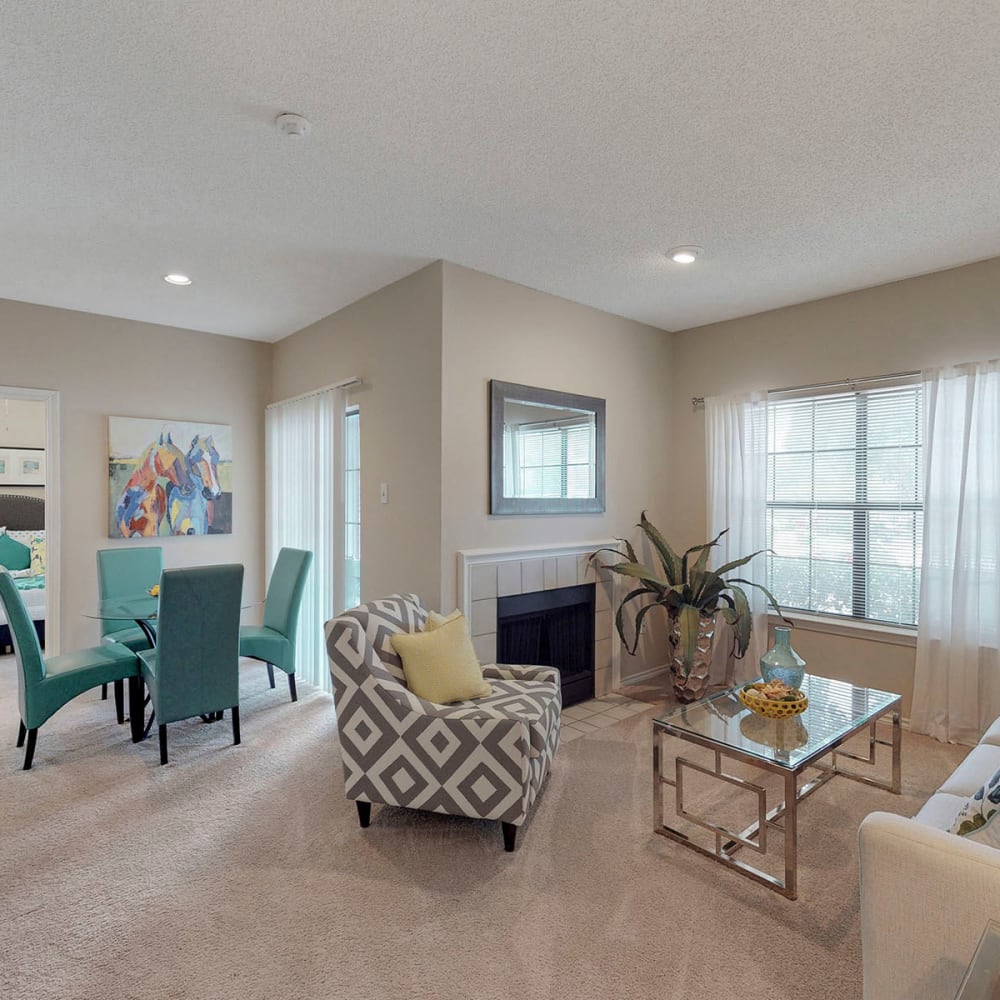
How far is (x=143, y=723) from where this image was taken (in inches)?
133

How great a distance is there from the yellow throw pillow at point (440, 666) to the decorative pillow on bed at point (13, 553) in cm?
515

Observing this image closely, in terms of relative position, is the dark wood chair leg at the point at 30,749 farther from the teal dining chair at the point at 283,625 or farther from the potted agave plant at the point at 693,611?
the potted agave plant at the point at 693,611

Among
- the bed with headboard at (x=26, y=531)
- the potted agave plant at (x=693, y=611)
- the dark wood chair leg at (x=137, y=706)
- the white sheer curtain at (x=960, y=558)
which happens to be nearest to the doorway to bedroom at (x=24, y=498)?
the bed with headboard at (x=26, y=531)

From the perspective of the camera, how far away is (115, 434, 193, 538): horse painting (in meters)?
4.50

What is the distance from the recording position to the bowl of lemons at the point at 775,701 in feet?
7.68

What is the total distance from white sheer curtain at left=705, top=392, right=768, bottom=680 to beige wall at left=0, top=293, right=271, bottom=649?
3638 mm

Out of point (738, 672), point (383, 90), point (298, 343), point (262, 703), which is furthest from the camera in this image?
point (298, 343)

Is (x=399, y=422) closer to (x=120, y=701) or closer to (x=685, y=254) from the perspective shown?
(x=685, y=254)

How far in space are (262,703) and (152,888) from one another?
1.88 m

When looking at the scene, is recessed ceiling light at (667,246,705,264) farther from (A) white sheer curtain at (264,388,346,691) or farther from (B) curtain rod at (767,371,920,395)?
(A) white sheer curtain at (264,388,346,691)

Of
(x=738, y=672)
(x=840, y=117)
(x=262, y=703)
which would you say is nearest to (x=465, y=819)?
(x=262, y=703)

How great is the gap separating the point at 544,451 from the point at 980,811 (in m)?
2.78

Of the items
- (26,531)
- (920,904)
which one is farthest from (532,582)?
(26,531)

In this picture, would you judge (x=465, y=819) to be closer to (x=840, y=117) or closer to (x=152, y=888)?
(x=152, y=888)
